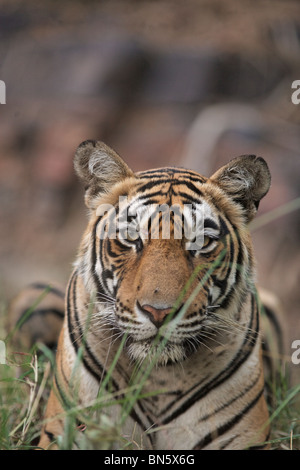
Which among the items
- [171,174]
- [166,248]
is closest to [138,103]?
[171,174]

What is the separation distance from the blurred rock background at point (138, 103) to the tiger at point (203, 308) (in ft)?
8.16

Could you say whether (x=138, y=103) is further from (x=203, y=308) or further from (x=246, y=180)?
(x=203, y=308)

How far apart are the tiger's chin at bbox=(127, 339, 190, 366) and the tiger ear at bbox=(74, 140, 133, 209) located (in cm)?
42

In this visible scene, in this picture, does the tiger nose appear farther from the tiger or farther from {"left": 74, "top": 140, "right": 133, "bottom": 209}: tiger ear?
{"left": 74, "top": 140, "right": 133, "bottom": 209}: tiger ear

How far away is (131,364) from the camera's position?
62.0 inches

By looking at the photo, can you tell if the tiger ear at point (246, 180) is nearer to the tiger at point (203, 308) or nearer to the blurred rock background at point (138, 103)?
the tiger at point (203, 308)

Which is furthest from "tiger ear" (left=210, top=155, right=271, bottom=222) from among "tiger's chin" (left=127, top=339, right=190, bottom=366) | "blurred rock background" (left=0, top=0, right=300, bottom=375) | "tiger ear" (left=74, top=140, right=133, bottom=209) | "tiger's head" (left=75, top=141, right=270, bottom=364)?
"blurred rock background" (left=0, top=0, right=300, bottom=375)

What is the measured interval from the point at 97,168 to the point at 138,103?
3.12 metres

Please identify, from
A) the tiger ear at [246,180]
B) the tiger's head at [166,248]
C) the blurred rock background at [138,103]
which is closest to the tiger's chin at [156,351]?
the tiger's head at [166,248]

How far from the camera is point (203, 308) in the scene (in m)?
1.43

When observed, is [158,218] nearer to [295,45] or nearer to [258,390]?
[258,390]

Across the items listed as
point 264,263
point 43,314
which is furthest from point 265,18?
point 43,314

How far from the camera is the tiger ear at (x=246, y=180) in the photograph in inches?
62.1
